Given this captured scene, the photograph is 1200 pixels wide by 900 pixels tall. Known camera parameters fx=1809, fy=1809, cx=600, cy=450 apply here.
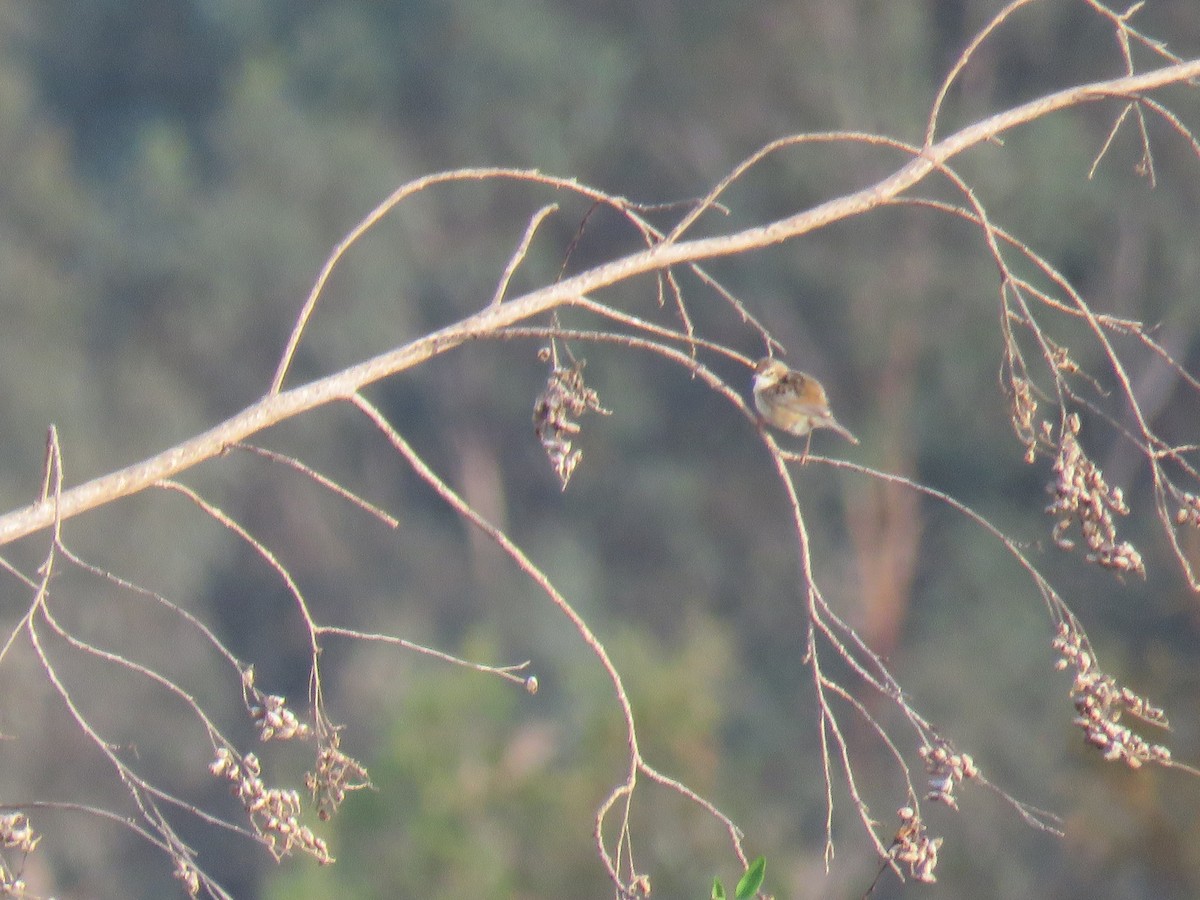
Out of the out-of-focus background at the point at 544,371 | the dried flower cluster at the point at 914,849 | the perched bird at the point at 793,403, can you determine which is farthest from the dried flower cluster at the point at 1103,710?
the out-of-focus background at the point at 544,371

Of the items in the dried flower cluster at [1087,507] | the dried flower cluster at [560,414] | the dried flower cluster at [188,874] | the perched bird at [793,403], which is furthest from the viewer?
the perched bird at [793,403]

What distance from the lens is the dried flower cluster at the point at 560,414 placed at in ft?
7.44

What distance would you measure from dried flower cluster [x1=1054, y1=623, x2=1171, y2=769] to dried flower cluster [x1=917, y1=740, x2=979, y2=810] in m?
0.13

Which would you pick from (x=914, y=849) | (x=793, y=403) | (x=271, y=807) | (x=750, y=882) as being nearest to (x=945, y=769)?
(x=914, y=849)

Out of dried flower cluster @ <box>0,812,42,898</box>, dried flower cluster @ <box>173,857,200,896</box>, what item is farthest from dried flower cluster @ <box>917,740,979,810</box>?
dried flower cluster @ <box>0,812,42,898</box>

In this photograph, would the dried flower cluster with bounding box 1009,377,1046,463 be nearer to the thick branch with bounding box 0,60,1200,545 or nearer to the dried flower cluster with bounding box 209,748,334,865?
the thick branch with bounding box 0,60,1200,545

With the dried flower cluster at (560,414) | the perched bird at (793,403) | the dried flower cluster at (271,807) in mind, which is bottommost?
the perched bird at (793,403)

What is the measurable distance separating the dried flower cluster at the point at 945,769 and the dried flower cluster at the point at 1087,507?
0.28 m

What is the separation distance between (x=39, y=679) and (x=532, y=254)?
6.51m

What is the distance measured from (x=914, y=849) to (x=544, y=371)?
17886mm

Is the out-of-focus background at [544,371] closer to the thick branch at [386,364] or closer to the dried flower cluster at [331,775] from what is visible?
the thick branch at [386,364]

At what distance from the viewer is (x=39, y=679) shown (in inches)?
680

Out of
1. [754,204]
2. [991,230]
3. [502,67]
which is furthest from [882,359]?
[991,230]

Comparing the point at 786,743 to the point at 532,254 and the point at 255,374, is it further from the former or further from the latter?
the point at 255,374
